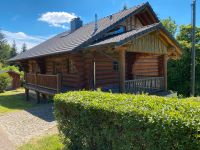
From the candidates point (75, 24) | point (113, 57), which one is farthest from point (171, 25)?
point (113, 57)

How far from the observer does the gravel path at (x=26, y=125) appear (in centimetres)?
856

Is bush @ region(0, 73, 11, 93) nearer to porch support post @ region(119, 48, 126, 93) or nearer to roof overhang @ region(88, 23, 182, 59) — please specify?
roof overhang @ region(88, 23, 182, 59)

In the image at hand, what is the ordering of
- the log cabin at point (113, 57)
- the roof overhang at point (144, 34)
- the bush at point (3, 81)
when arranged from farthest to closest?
the bush at point (3, 81) → the log cabin at point (113, 57) → the roof overhang at point (144, 34)

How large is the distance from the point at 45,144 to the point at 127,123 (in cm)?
407

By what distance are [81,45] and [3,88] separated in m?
17.6

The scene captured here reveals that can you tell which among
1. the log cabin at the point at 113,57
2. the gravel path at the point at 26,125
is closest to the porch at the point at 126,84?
the log cabin at the point at 113,57

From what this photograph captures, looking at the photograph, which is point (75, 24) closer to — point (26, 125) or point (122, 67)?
→ point (122, 67)

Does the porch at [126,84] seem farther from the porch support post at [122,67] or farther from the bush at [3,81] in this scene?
the bush at [3,81]

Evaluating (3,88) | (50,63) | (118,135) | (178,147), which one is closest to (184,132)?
(178,147)

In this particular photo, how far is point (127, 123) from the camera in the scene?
4.29 m

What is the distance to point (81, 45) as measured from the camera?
41.6 ft

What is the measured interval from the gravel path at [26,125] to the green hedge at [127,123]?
247cm

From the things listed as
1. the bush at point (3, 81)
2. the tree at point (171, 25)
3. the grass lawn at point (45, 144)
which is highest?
the tree at point (171, 25)

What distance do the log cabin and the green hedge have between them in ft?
Result: 16.5
